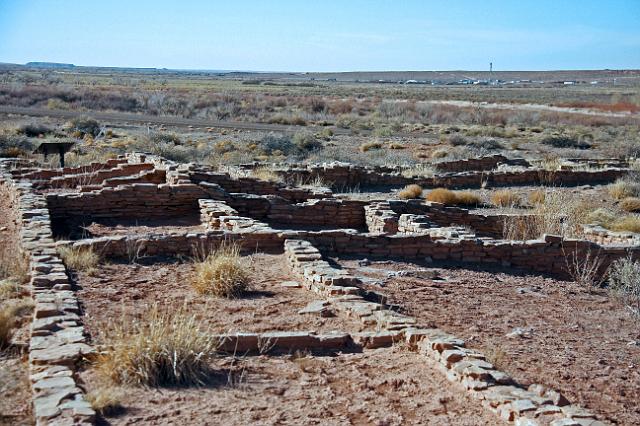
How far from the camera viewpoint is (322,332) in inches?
290

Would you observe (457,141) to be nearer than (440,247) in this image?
No

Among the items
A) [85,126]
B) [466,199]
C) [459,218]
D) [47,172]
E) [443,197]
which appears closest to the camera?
[459,218]

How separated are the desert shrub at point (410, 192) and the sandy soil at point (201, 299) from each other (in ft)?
32.1

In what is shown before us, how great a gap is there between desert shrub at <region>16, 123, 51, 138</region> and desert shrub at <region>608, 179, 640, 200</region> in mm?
21145

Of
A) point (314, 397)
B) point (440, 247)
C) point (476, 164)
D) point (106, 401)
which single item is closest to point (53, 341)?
point (106, 401)

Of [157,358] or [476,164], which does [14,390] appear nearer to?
[157,358]

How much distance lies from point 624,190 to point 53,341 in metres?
16.8

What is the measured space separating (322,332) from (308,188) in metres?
9.01

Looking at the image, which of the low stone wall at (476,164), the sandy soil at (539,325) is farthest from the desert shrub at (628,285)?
the low stone wall at (476,164)

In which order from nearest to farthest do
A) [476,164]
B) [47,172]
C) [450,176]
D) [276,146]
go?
[47,172] < [450,176] < [476,164] < [276,146]

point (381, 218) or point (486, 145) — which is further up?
point (381, 218)

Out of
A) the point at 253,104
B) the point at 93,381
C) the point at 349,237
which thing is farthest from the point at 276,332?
the point at 253,104

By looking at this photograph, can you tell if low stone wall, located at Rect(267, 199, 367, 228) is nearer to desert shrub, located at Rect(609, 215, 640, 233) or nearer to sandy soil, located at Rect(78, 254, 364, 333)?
sandy soil, located at Rect(78, 254, 364, 333)

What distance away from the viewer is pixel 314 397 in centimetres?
586
